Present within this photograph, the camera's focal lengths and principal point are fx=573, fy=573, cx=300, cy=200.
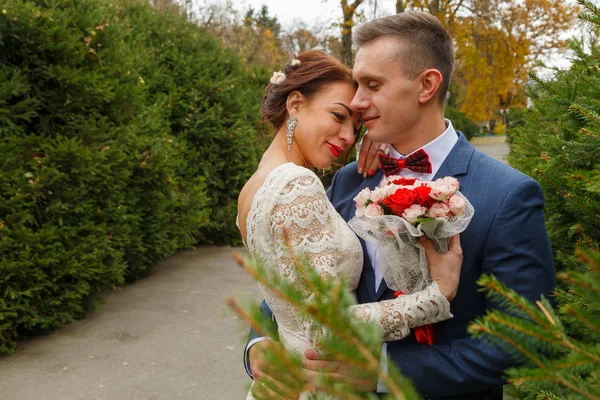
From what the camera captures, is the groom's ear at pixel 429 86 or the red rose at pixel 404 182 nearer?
the red rose at pixel 404 182

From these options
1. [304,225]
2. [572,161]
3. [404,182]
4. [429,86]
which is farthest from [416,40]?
[304,225]

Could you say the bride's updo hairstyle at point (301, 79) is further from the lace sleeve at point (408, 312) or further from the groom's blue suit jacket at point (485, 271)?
the lace sleeve at point (408, 312)

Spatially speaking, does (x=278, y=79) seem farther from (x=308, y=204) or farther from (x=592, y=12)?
(x=592, y=12)

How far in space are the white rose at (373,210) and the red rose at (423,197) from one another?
138 millimetres

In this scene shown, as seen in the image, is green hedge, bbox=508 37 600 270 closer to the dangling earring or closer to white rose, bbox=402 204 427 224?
white rose, bbox=402 204 427 224

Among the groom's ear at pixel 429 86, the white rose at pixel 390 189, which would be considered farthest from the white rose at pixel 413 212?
the groom's ear at pixel 429 86

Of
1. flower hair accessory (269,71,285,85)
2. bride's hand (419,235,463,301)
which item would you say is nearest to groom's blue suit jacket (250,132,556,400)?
bride's hand (419,235,463,301)

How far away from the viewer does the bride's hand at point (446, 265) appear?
1.92m

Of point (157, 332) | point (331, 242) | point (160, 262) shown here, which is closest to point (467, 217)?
point (331, 242)

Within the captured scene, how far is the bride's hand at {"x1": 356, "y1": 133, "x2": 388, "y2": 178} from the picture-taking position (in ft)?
8.56

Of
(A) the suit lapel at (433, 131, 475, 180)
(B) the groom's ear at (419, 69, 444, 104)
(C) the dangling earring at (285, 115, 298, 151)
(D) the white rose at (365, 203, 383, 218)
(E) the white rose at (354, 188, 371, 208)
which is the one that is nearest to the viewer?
(D) the white rose at (365, 203, 383, 218)

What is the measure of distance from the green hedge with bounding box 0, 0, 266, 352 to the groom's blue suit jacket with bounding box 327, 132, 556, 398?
3.97 m

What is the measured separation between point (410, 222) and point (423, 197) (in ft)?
0.31

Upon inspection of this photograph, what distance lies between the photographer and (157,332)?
586 centimetres
